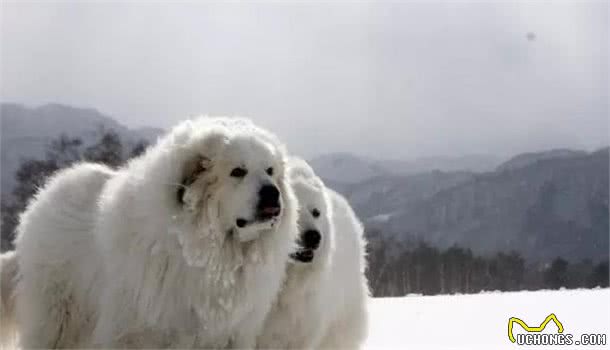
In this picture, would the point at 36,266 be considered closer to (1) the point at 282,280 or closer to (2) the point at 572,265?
(1) the point at 282,280

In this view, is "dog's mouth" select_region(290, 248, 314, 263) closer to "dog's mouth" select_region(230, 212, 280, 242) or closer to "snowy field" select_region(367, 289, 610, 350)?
Result: "dog's mouth" select_region(230, 212, 280, 242)

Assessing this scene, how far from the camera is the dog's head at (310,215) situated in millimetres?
7375

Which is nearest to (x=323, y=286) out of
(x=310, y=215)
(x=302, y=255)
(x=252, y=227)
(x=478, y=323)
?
(x=302, y=255)

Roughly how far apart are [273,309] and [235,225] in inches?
61.2

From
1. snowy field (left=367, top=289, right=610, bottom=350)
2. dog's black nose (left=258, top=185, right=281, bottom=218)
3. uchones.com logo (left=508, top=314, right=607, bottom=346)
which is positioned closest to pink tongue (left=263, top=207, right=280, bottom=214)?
dog's black nose (left=258, top=185, right=281, bottom=218)

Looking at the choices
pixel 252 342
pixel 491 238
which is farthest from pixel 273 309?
pixel 491 238

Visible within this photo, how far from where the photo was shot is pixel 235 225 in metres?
6.08

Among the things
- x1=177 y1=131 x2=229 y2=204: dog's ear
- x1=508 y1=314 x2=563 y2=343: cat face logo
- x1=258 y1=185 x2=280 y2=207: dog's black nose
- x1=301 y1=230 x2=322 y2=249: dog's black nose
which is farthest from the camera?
x1=508 y1=314 x2=563 y2=343: cat face logo

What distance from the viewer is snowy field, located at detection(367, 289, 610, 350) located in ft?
26.8

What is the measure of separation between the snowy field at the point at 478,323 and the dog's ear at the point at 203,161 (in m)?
3.12

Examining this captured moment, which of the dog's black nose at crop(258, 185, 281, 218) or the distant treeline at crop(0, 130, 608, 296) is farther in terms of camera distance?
the distant treeline at crop(0, 130, 608, 296)

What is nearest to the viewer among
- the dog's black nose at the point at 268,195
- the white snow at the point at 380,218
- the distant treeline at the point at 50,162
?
the dog's black nose at the point at 268,195

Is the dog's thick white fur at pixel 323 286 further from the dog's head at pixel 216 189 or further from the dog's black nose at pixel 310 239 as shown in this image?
the dog's head at pixel 216 189

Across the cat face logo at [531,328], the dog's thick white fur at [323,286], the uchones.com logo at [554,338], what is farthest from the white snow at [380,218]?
the uchones.com logo at [554,338]
